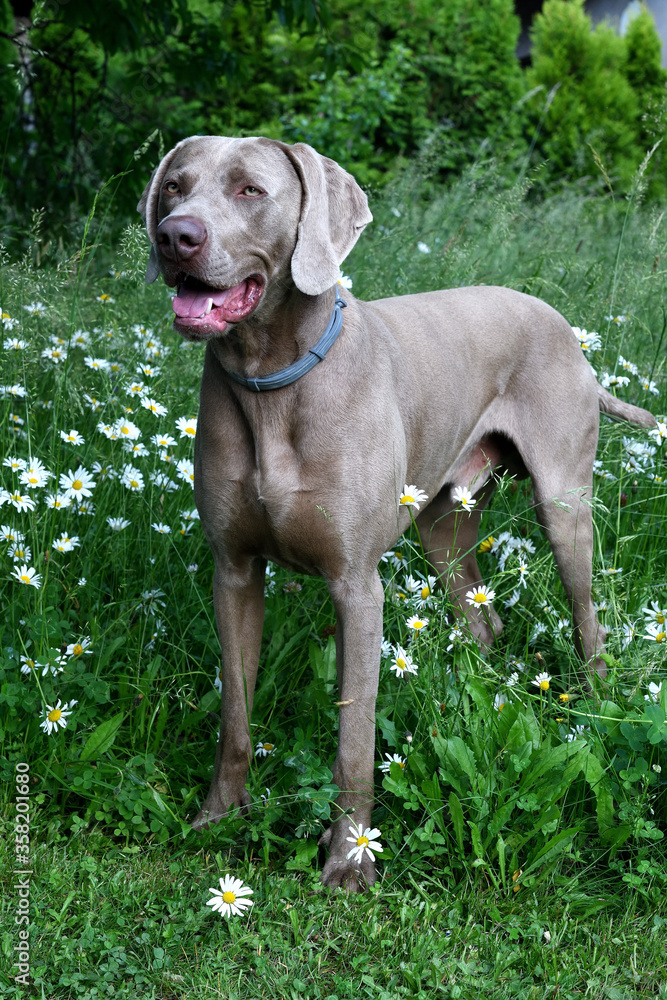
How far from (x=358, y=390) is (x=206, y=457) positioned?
450 mm

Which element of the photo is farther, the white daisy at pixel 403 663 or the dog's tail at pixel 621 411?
the dog's tail at pixel 621 411

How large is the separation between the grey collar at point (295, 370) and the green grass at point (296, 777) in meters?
→ 0.75

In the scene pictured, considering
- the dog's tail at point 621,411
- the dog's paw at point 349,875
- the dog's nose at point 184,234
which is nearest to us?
the dog's nose at point 184,234

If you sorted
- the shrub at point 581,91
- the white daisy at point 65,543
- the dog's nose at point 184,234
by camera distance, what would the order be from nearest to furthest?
the dog's nose at point 184,234 < the white daisy at point 65,543 < the shrub at point 581,91

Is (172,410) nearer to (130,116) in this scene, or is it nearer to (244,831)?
(244,831)

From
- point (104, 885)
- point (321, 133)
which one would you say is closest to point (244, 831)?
point (104, 885)

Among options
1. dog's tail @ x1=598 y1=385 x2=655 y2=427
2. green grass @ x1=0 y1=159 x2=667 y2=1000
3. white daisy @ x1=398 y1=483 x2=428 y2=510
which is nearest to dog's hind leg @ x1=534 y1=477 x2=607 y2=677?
green grass @ x1=0 y1=159 x2=667 y2=1000

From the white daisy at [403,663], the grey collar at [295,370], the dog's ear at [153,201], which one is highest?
the dog's ear at [153,201]

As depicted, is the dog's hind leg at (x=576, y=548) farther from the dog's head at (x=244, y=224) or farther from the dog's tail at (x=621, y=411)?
the dog's head at (x=244, y=224)

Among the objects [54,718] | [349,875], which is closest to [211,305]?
[54,718]

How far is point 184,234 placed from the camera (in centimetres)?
209

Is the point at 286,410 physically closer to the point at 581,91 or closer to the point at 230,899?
the point at 230,899

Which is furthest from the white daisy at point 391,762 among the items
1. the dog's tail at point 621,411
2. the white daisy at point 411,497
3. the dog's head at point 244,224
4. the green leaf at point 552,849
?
the dog's tail at point 621,411

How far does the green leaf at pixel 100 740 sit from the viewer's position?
2580 mm
